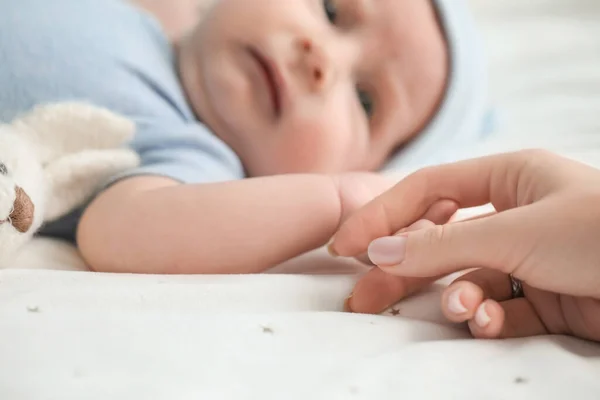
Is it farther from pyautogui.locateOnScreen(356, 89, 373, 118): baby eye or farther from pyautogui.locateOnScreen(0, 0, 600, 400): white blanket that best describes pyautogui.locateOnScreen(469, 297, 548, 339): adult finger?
pyautogui.locateOnScreen(356, 89, 373, 118): baby eye

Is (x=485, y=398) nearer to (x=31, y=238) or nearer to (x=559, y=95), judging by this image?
(x=31, y=238)

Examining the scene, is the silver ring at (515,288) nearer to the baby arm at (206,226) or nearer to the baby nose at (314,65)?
the baby arm at (206,226)

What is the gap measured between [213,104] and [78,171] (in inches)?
12.0

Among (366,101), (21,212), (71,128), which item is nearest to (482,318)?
(21,212)

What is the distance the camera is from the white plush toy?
0.73 metres

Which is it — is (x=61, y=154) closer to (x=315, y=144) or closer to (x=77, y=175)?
(x=77, y=175)

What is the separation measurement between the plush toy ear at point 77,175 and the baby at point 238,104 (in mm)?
20

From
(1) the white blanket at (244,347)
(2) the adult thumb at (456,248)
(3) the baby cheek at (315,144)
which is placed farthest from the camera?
(3) the baby cheek at (315,144)

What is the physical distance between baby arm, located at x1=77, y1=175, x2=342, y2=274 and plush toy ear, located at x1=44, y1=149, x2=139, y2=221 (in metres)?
0.05

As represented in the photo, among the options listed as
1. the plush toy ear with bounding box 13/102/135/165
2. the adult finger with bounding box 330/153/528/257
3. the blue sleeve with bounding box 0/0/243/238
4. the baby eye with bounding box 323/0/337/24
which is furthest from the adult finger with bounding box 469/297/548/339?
the baby eye with bounding box 323/0/337/24

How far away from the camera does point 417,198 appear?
70 cm

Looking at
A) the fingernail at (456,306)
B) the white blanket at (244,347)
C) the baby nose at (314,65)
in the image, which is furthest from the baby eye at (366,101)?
the fingernail at (456,306)

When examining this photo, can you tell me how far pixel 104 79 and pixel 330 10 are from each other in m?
0.46

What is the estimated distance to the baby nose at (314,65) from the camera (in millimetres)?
1052
